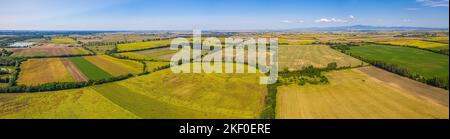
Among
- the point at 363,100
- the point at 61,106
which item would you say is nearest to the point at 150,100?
the point at 61,106

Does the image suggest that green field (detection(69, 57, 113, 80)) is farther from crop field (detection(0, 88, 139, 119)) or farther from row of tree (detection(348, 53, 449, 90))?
row of tree (detection(348, 53, 449, 90))

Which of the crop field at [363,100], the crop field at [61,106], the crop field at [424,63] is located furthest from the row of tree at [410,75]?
the crop field at [61,106]

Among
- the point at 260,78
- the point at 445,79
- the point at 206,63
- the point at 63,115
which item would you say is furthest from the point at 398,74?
the point at 63,115

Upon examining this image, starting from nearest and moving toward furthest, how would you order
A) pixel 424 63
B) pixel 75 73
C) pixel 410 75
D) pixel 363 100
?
pixel 363 100 → pixel 410 75 → pixel 75 73 → pixel 424 63

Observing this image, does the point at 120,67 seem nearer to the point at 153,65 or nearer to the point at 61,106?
the point at 153,65

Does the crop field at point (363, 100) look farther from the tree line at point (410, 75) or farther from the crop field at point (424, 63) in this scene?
the crop field at point (424, 63)

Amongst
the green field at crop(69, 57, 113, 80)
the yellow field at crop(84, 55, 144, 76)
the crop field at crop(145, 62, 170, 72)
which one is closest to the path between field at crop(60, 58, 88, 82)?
the green field at crop(69, 57, 113, 80)
